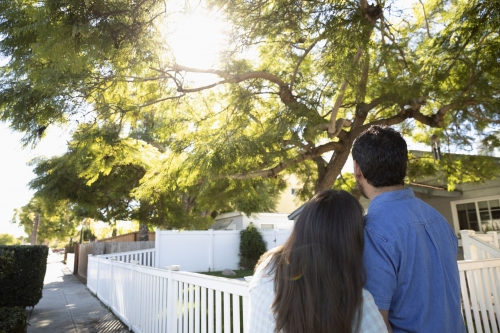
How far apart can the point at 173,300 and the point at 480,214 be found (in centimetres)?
1061

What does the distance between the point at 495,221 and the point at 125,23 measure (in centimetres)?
1174

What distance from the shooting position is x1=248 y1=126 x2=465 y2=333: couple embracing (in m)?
1.30

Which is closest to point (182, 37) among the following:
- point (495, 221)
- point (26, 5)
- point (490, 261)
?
point (26, 5)

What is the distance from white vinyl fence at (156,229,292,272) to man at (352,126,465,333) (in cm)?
1349

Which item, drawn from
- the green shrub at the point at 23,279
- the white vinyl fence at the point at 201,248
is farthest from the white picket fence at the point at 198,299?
the white vinyl fence at the point at 201,248

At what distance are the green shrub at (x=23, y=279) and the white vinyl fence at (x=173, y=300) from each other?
4.68 feet

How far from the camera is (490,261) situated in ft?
15.5

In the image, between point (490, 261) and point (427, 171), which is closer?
point (490, 261)

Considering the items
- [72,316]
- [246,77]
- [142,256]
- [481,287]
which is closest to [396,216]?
[481,287]

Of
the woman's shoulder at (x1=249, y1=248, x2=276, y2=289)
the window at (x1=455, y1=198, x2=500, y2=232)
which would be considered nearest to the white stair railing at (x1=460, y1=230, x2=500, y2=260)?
the woman's shoulder at (x1=249, y1=248, x2=276, y2=289)

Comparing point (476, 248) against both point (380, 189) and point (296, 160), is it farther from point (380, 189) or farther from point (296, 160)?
point (380, 189)

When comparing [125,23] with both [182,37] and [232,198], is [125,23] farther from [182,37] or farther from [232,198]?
[232,198]

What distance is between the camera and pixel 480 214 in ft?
37.4

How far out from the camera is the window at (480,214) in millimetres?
11047
